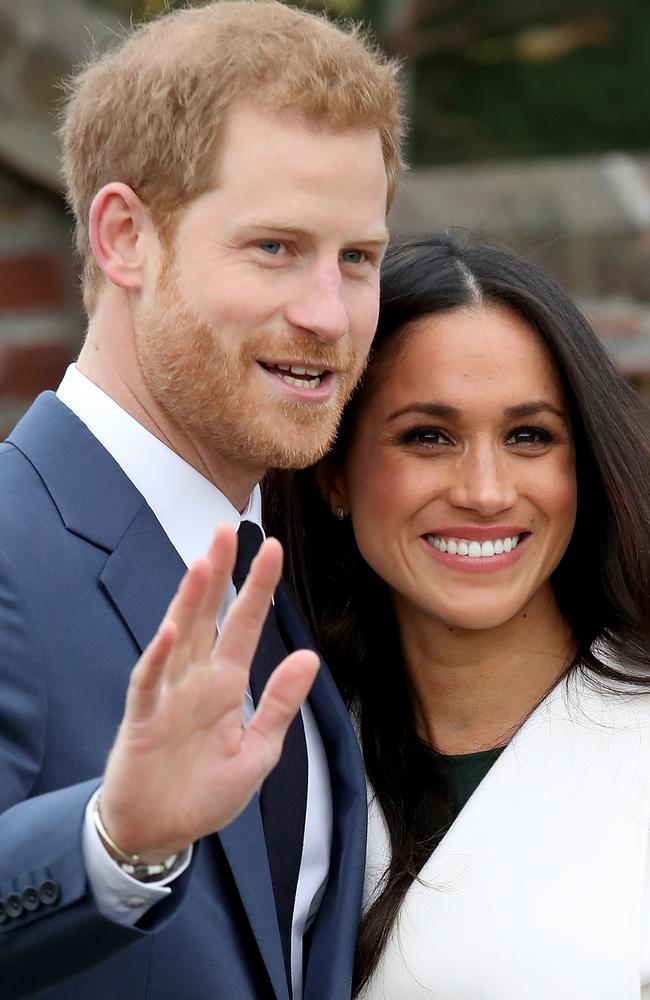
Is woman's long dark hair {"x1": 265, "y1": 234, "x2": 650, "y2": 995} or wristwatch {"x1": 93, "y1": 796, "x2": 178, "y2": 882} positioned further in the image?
woman's long dark hair {"x1": 265, "y1": 234, "x2": 650, "y2": 995}

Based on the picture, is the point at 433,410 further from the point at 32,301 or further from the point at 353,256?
the point at 32,301

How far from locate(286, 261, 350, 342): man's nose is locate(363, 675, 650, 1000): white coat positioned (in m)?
0.82

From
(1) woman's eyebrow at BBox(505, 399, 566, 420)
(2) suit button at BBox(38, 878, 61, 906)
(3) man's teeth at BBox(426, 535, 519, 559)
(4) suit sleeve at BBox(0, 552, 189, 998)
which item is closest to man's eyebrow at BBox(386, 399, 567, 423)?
(1) woman's eyebrow at BBox(505, 399, 566, 420)

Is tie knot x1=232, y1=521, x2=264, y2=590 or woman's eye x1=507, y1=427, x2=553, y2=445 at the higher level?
woman's eye x1=507, y1=427, x2=553, y2=445

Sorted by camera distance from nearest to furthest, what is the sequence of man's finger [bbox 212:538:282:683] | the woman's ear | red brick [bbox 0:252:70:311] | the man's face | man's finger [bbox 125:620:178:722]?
man's finger [bbox 125:620:178:722] → man's finger [bbox 212:538:282:683] → the man's face → the woman's ear → red brick [bbox 0:252:70:311]

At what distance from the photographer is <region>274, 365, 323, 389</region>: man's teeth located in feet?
8.34

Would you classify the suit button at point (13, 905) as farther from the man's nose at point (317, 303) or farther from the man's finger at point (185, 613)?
the man's nose at point (317, 303)

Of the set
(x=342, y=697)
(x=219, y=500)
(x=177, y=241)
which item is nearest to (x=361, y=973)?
(x=342, y=697)

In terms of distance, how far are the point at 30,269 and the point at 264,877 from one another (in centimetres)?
172

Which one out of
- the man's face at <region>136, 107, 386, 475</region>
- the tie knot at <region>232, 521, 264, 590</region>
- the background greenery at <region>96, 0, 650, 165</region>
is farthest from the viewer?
the background greenery at <region>96, 0, 650, 165</region>

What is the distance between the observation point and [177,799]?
1854 mm

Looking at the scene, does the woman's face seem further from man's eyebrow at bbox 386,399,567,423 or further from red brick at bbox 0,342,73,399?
red brick at bbox 0,342,73,399

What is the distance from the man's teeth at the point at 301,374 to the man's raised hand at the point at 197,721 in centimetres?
69

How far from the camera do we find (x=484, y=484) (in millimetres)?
2834
